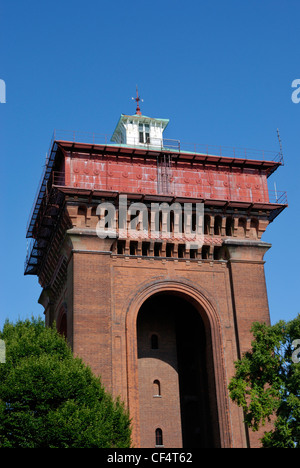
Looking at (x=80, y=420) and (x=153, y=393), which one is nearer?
(x=80, y=420)

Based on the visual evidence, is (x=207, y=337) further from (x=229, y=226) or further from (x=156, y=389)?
(x=229, y=226)

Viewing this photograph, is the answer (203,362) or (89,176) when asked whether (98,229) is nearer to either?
(89,176)

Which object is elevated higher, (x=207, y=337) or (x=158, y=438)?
(x=207, y=337)

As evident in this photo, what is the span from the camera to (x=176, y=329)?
143 ft

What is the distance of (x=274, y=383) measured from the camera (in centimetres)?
3017

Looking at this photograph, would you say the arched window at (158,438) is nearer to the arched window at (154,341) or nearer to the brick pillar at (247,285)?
the arched window at (154,341)

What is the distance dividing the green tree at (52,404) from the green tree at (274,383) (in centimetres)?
575

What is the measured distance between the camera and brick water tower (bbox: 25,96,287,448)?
37.1m

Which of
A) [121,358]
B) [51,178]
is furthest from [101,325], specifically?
[51,178]

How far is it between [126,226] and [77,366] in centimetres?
963

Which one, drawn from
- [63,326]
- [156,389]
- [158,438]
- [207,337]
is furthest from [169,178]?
[158,438]

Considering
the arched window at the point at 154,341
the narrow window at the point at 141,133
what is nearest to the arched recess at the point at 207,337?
the arched window at the point at 154,341

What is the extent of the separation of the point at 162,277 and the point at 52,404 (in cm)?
1096

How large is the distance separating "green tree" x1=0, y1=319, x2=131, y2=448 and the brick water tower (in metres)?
3.01
